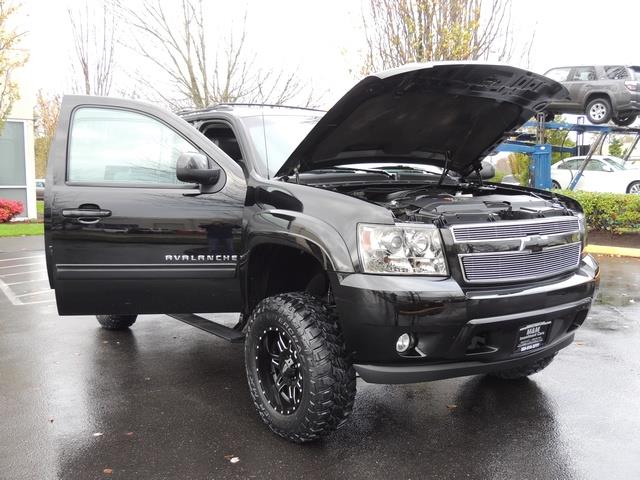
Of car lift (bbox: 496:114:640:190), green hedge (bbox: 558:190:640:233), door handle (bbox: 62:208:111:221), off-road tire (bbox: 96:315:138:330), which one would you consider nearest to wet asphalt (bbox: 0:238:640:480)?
off-road tire (bbox: 96:315:138:330)

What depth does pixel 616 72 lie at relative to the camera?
1462 cm

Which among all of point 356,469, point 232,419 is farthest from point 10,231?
point 356,469

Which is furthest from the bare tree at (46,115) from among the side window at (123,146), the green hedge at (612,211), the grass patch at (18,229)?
the side window at (123,146)

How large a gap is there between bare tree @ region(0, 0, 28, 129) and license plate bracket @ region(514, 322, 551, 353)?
52.9 ft

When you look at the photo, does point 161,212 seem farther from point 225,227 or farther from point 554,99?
point 554,99

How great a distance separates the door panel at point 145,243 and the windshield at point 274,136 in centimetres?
24

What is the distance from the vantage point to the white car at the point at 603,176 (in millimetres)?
16109

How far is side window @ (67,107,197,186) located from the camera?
13.5 ft

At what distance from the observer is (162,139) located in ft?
13.7

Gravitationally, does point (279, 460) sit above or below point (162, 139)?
below

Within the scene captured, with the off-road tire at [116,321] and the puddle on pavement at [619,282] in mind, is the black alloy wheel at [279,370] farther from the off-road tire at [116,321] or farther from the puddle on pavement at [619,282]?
the puddle on pavement at [619,282]

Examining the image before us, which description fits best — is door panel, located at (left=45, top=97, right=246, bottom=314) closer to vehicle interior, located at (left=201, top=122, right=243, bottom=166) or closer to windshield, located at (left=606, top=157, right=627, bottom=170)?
vehicle interior, located at (left=201, top=122, right=243, bottom=166)

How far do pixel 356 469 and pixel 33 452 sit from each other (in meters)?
1.81

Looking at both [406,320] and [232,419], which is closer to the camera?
[406,320]
